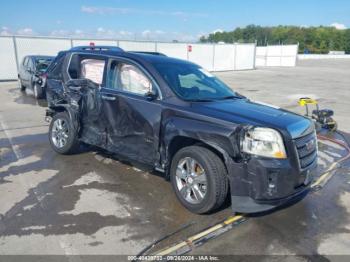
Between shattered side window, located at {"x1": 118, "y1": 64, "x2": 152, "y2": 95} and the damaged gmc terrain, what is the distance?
0.01m

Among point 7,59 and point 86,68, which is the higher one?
Answer: point 86,68

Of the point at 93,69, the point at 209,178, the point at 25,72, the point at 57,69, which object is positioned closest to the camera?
the point at 209,178

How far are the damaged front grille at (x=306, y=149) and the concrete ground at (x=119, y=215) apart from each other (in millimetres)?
706

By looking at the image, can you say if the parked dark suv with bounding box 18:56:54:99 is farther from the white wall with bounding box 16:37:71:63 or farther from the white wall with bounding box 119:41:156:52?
the white wall with bounding box 119:41:156:52

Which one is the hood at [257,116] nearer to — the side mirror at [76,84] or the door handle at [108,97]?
the door handle at [108,97]

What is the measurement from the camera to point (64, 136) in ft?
19.9

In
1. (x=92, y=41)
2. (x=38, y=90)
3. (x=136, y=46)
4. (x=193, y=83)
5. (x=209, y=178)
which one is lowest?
(x=38, y=90)

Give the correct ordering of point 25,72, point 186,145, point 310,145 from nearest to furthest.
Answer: point 310,145
point 186,145
point 25,72

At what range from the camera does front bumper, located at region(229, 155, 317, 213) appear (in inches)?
141

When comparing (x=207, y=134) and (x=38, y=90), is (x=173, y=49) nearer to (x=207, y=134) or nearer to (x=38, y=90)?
(x=38, y=90)

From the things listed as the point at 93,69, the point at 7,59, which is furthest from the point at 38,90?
the point at 7,59

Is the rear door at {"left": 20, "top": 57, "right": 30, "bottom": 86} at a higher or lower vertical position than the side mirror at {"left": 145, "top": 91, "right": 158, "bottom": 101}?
lower

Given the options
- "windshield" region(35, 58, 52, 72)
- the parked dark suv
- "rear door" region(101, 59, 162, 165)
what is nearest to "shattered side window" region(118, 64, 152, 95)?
"rear door" region(101, 59, 162, 165)

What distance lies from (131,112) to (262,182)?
209 centimetres
